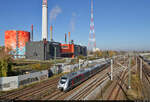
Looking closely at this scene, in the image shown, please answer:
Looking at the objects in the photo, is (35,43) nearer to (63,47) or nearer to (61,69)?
(63,47)

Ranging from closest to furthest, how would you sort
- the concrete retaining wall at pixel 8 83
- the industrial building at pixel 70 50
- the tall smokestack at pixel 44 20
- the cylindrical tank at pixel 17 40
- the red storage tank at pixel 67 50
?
the concrete retaining wall at pixel 8 83, the tall smokestack at pixel 44 20, the cylindrical tank at pixel 17 40, the red storage tank at pixel 67 50, the industrial building at pixel 70 50

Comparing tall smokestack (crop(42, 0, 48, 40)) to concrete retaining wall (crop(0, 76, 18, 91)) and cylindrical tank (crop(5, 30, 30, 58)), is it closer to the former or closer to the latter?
cylindrical tank (crop(5, 30, 30, 58))

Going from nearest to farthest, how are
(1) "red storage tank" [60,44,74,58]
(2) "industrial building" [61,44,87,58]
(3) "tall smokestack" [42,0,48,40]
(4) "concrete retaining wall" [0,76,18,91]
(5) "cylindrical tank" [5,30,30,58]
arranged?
(4) "concrete retaining wall" [0,76,18,91], (3) "tall smokestack" [42,0,48,40], (5) "cylindrical tank" [5,30,30,58], (1) "red storage tank" [60,44,74,58], (2) "industrial building" [61,44,87,58]

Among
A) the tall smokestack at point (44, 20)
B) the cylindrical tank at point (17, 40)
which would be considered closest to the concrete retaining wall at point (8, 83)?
the tall smokestack at point (44, 20)

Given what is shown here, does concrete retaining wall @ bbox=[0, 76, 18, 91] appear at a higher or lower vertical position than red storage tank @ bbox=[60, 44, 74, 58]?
lower

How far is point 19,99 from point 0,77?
8.09 metres

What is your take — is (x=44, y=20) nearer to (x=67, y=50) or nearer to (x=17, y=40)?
(x=17, y=40)

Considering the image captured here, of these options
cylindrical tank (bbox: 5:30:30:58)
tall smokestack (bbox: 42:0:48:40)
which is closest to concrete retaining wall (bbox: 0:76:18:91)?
tall smokestack (bbox: 42:0:48:40)

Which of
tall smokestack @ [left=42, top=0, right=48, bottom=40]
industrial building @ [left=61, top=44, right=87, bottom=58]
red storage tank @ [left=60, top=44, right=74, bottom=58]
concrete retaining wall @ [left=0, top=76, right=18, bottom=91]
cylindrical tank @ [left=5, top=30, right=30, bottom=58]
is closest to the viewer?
concrete retaining wall @ [left=0, top=76, right=18, bottom=91]

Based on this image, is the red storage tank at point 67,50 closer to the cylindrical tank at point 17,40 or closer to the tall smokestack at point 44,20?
the tall smokestack at point 44,20

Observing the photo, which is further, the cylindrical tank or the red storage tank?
the red storage tank

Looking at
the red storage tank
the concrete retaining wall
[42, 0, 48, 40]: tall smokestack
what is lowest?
the concrete retaining wall

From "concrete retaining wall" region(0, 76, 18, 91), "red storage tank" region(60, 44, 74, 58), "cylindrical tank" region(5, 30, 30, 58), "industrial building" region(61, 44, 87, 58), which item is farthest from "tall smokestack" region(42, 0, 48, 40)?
"concrete retaining wall" region(0, 76, 18, 91)

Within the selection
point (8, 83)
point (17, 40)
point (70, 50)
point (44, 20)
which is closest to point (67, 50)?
point (70, 50)
